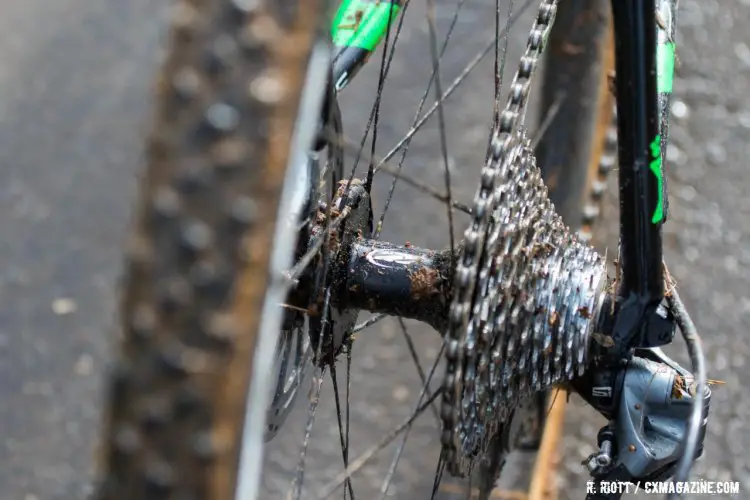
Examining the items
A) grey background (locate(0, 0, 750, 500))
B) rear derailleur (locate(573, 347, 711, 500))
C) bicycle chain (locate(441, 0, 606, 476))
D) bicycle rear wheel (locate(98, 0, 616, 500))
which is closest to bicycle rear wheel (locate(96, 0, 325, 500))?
bicycle rear wheel (locate(98, 0, 616, 500))

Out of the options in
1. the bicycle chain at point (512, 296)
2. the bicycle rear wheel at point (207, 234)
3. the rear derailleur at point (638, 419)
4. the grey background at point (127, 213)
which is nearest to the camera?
the bicycle rear wheel at point (207, 234)

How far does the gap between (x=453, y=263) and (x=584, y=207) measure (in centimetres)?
45

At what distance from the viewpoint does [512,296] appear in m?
0.38

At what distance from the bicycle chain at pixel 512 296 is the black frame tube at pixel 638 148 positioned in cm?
3

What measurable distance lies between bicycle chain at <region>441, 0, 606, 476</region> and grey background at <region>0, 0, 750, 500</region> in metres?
0.39

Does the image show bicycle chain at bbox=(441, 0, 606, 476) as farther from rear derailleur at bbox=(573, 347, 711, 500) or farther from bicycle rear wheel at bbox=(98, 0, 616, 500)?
bicycle rear wheel at bbox=(98, 0, 616, 500)

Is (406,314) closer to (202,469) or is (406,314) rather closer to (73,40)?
(202,469)

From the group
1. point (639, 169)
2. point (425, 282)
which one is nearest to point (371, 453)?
point (425, 282)

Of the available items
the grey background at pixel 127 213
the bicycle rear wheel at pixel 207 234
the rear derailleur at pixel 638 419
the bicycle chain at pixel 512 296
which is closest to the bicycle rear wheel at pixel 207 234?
the bicycle rear wheel at pixel 207 234

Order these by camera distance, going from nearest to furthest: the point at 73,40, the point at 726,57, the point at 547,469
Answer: the point at 547,469, the point at 726,57, the point at 73,40

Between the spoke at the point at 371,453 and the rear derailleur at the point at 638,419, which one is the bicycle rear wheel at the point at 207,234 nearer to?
the spoke at the point at 371,453

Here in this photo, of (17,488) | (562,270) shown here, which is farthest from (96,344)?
(562,270)

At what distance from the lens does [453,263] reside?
0.41 m

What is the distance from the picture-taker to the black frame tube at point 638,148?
38 cm
